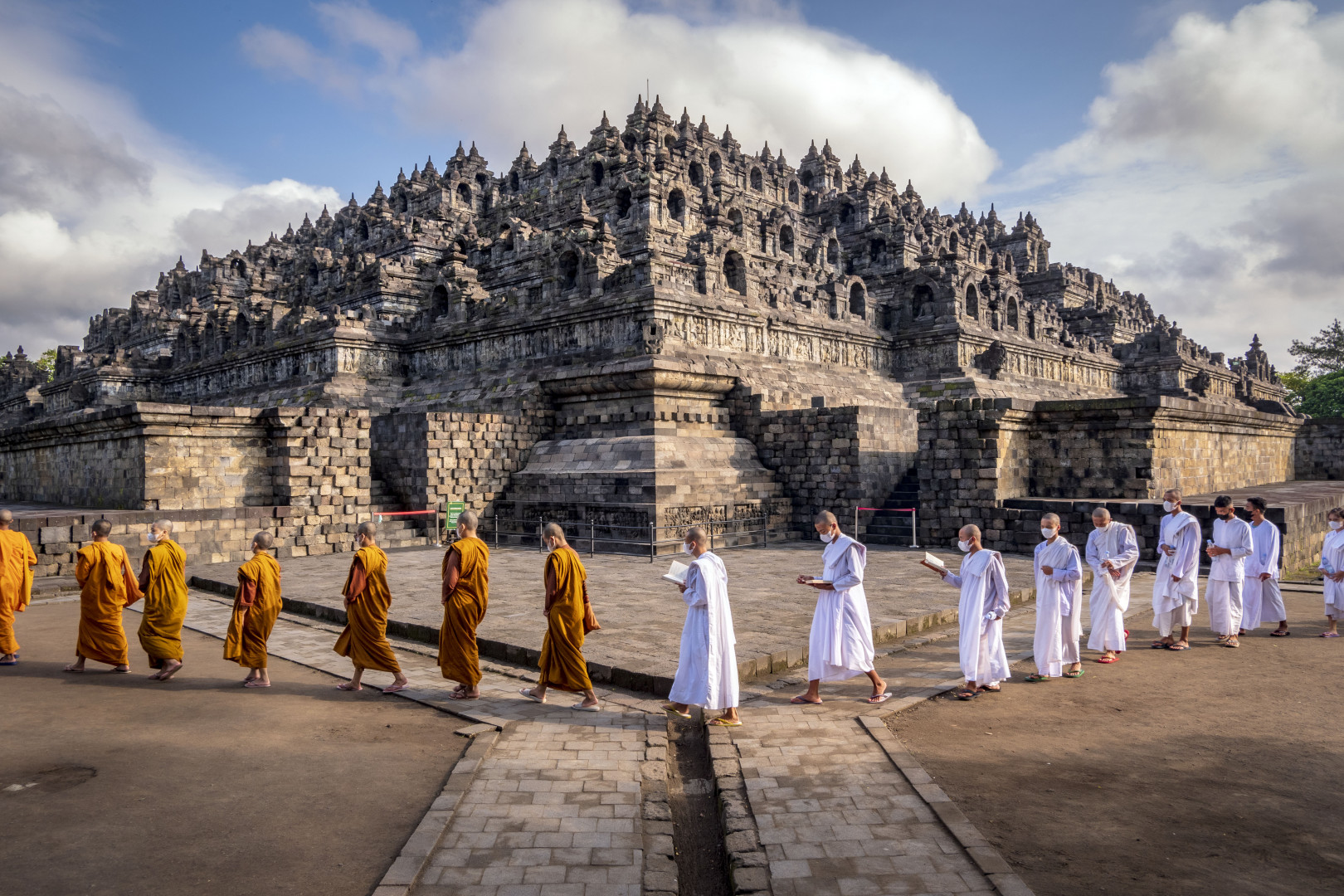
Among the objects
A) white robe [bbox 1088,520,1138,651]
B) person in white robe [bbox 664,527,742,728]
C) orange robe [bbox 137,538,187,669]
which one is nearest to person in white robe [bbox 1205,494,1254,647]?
white robe [bbox 1088,520,1138,651]

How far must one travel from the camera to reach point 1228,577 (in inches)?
337

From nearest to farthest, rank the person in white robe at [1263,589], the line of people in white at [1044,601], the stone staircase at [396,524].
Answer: the line of people in white at [1044,601] < the person in white robe at [1263,589] < the stone staircase at [396,524]

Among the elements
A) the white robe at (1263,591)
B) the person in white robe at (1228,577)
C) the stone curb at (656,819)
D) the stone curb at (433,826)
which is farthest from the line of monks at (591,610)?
the stone curb at (433,826)

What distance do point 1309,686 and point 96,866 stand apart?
875 cm

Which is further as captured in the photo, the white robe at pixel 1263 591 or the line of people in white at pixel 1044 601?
the white robe at pixel 1263 591

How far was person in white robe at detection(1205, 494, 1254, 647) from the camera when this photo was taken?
8.57 meters

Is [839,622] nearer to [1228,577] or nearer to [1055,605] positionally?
[1055,605]

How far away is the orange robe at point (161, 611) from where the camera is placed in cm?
721

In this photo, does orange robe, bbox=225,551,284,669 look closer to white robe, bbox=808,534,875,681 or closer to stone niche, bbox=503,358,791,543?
white robe, bbox=808,534,875,681

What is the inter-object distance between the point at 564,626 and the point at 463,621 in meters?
0.90

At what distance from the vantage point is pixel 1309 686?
22.8 ft

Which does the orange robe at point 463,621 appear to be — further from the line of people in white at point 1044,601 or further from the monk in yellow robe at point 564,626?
the line of people in white at point 1044,601

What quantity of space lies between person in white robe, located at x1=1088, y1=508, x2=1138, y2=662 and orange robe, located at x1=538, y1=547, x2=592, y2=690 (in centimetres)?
496

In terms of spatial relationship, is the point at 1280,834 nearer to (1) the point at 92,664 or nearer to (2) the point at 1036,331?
(1) the point at 92,664
